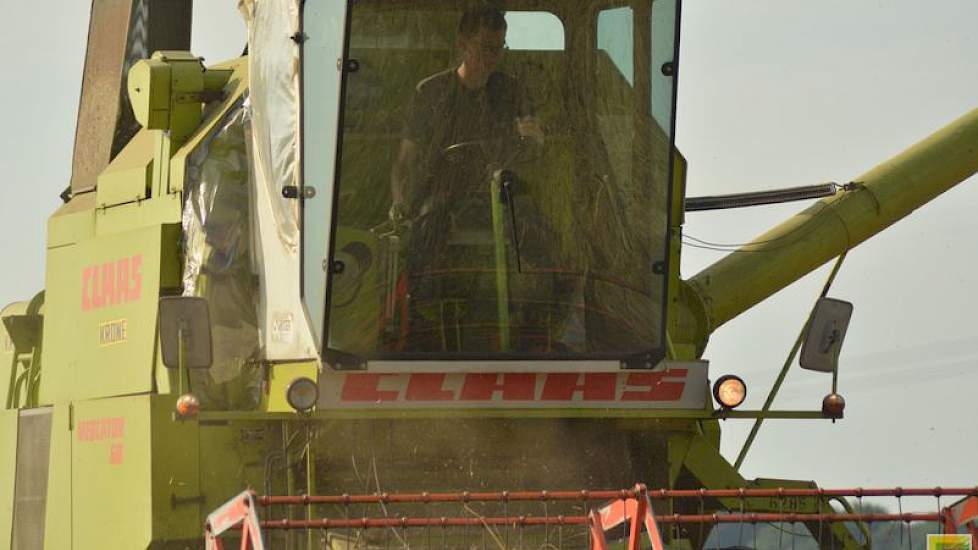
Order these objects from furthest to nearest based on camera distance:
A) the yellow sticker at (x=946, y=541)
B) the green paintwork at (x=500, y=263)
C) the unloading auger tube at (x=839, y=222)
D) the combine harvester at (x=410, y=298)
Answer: the unloading auger tube at (x=839, y=222), the green paintwork at (x=500, y=263), the combine harvester at (x=410, y=298), the yellow sticker at (x=946, y=541)

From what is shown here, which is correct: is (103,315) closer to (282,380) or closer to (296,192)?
(282,380)

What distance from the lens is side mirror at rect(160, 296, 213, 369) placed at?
23.0 feet

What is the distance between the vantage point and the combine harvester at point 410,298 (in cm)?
706

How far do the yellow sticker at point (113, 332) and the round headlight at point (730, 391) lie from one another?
96.1 inches

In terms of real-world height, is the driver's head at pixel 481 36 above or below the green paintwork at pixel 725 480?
above

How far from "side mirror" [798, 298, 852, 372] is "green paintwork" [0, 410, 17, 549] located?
3.80 meters

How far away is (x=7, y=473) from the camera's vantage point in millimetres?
9039

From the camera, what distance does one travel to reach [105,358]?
26.5ft

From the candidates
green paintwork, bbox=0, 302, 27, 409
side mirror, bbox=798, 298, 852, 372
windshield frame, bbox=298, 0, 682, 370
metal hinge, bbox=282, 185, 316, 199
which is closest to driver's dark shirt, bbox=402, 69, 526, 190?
windshield frame, bbox=298, 0, 682, 370

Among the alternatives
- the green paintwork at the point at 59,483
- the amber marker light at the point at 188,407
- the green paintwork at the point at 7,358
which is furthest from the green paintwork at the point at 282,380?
the green paintwork at the point at 7,358

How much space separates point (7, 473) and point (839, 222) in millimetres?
4177

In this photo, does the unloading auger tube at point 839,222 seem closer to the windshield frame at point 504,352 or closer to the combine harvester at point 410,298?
the combine harvester at point 410,298

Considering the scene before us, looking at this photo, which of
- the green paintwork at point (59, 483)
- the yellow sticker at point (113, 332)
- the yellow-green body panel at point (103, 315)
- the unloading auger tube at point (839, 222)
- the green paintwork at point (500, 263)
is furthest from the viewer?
the unloading auger tube at point (839, 222)

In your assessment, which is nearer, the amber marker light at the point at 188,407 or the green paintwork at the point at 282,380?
the amber marker light at the point at 188,407
